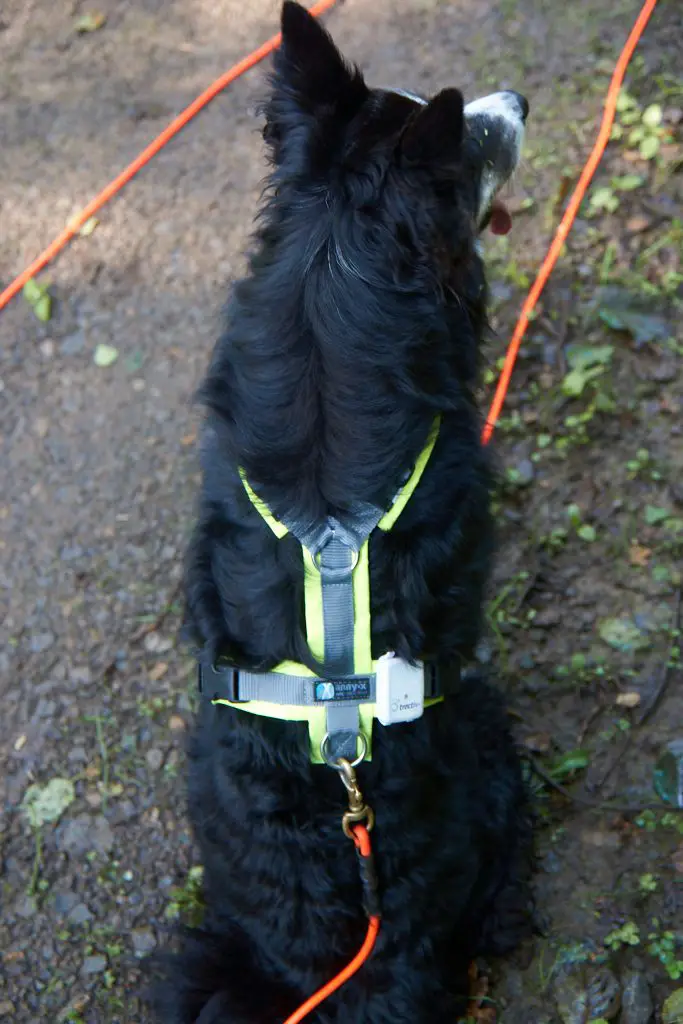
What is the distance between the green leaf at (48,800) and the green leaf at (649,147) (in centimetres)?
333

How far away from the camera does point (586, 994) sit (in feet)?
8.16

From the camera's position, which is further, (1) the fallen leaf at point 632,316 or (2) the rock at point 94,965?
(1) the fallen leaf at point 632,316

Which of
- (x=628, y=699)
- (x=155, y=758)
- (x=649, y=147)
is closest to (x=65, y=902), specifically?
(x=155, y=758)

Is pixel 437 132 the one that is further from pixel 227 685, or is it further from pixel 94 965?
pixel 94 965

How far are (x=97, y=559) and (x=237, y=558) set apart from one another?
5.07ft

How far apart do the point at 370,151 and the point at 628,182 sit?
2270mm

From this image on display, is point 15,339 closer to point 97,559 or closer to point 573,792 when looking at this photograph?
point 97,559

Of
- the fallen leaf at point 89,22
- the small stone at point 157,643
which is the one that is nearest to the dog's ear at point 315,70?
the small stone at point 157,643

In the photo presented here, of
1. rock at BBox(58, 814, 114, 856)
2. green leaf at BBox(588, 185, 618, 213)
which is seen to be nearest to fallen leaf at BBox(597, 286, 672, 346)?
green leaf at BBox(588, 185, 618, 213)

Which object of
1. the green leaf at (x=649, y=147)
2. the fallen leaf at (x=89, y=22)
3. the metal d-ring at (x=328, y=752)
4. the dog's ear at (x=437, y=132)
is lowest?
the metal d-ring at (x=328, y=752)

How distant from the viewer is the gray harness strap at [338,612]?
1.88m

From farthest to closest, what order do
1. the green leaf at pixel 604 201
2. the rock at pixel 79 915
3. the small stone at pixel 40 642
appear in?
the green leaf at pixel 604 201, the small stone at pixel 40 642, the rock at pixel 79 915

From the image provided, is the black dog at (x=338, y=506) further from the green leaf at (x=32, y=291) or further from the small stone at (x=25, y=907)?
the green leaf at (x=32, y=291)

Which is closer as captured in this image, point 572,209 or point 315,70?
point 315,70
